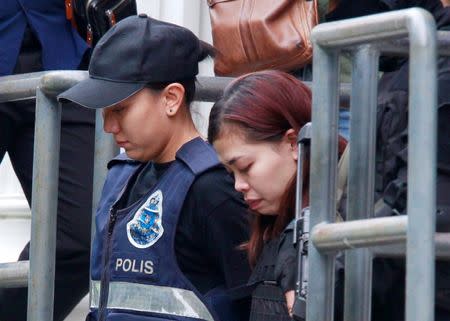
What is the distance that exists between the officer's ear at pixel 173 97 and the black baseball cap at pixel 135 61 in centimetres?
2

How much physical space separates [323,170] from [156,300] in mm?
696

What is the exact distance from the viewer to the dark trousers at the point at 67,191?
4570mm

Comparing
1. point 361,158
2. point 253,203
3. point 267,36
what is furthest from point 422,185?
point 267,36

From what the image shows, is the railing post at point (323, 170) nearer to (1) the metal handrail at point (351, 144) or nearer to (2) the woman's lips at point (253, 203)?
(1) the metal handrail at point (351, 144)

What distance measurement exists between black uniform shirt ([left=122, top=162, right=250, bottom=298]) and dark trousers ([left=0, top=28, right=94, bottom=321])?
92cm

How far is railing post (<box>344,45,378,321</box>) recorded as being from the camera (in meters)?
3.11

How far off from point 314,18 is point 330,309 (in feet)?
5.74

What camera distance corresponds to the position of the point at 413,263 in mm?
2709

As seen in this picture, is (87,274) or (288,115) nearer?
(288,115)

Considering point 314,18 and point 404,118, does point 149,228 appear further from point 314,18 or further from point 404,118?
point 314,18

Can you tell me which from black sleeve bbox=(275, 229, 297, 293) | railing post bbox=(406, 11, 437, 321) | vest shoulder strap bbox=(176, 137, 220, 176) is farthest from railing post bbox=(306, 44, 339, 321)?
vest shoulder strap bbox=(176, 137, 220, 176)

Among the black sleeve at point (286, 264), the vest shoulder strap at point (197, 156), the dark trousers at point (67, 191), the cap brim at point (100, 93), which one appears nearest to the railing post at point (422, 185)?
the black sleeve at point (286, 264)

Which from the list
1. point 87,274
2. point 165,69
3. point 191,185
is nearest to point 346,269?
point 191,185

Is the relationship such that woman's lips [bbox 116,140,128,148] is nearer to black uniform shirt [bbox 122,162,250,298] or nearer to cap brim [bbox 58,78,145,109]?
cap brim [bbox 58,78,145,109]
